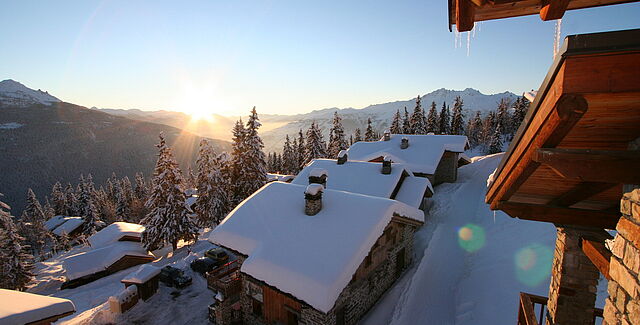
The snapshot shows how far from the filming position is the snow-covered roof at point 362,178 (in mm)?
20703

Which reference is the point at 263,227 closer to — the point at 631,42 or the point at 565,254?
the point at 565,254

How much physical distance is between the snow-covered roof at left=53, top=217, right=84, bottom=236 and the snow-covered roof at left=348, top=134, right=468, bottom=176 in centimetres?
5155

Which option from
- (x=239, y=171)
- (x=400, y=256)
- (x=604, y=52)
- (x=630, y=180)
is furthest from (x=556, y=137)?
(x=239, y=171)

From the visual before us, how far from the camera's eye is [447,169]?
3244 cm

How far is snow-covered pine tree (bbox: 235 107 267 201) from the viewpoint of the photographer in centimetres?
3039

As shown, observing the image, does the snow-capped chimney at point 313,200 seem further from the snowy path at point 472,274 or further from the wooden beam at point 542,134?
the wooden beam at point 542,134

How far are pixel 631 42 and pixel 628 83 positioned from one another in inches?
13.0

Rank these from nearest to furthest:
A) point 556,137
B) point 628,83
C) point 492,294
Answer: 1. point 628,83
2. point 556,137
3. point 492,294

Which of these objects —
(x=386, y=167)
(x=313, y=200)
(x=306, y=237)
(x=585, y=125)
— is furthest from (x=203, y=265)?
(x=585, y=125)

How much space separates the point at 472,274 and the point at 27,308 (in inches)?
734

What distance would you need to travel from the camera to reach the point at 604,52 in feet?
6.09

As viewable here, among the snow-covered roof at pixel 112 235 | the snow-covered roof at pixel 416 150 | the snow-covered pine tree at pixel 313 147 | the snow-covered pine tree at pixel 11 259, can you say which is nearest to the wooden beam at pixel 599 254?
the snow-covered roof at pixel 416 150

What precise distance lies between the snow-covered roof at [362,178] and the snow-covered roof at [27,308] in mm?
13749

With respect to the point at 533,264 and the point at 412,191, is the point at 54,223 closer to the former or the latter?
the point at 412,191
